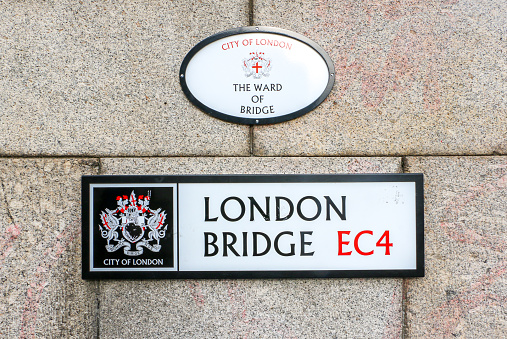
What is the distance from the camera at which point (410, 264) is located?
1.87 meters

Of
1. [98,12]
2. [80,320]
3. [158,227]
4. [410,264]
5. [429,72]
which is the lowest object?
[80,320]

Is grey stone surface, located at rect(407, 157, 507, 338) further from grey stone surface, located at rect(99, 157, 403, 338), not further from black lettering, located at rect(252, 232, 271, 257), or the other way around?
black lettering, located at rect(252, 232, 271, 257)

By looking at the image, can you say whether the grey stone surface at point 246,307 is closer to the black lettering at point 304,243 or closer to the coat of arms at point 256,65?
the black lettering at point 304,243

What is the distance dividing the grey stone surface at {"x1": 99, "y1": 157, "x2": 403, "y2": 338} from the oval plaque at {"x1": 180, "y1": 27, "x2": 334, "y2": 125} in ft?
1.80

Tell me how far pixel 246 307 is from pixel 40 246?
1.25 metres

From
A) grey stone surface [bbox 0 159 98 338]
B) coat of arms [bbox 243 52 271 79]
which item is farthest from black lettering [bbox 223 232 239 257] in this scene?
coat of arms [bbox 243 52 271 79]

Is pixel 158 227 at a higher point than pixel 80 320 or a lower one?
higher

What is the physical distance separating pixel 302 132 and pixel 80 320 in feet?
5.56

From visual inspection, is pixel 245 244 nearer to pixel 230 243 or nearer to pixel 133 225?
pixel 230 243

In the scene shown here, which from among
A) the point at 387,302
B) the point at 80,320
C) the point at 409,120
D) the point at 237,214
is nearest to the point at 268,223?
the point at 237,214

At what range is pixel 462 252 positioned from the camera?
6.21ft

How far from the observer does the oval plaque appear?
1881 millimetres

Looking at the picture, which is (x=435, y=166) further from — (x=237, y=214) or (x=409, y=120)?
(x=237, y=214)

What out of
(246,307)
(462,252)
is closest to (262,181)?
(246,307)
